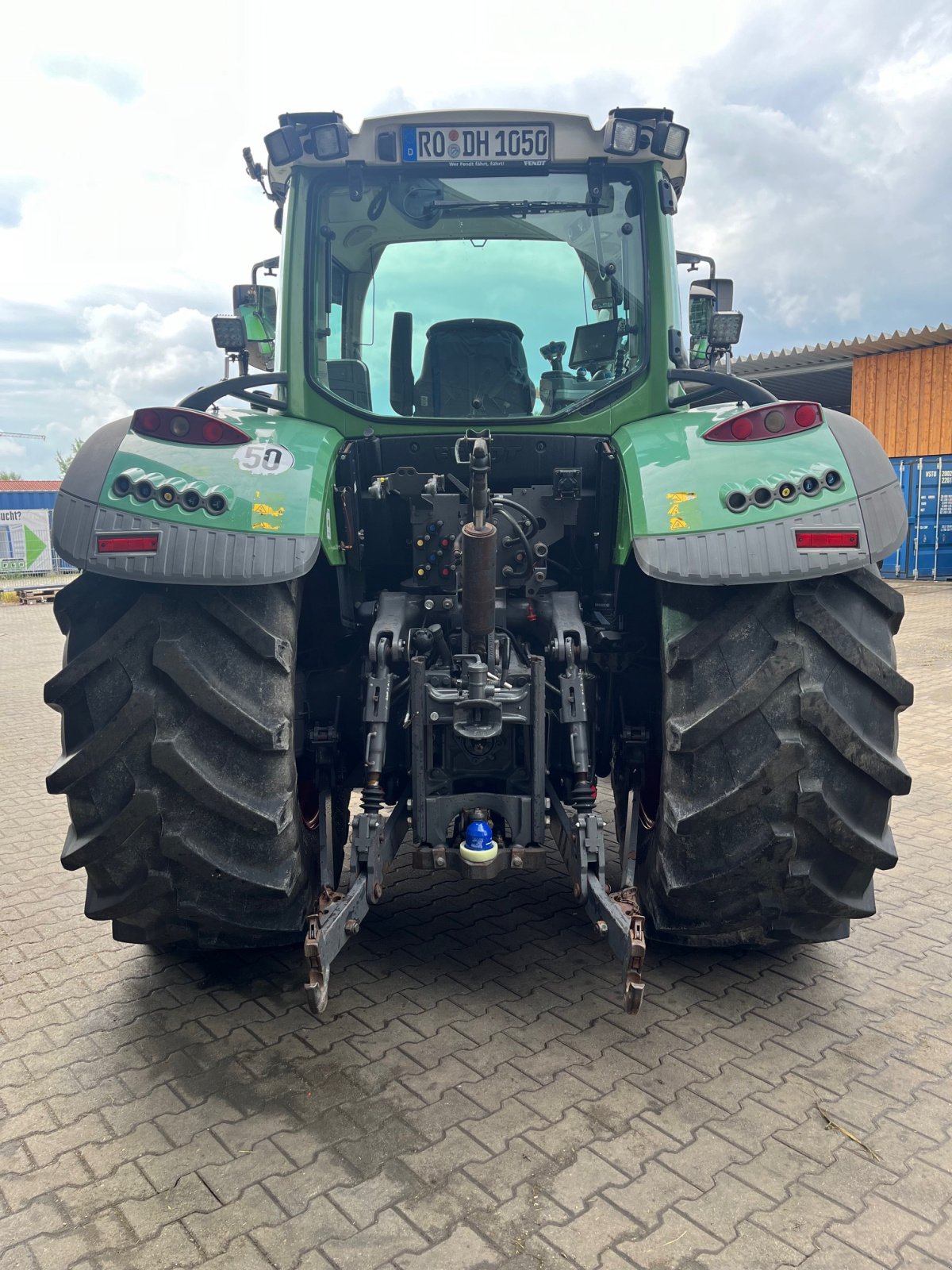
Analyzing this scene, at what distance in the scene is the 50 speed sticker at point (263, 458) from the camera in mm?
2859

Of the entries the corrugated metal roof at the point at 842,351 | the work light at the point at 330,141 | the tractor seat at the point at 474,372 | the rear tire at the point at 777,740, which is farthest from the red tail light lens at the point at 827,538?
the corrugated metal roof at the point at 842,351

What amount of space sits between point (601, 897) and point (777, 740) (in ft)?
2.24

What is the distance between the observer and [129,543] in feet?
8.66

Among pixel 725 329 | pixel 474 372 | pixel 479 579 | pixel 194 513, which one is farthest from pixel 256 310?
pixel 479 579

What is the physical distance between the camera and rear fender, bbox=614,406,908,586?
8.62 feet

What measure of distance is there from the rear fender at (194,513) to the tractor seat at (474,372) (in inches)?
34.4

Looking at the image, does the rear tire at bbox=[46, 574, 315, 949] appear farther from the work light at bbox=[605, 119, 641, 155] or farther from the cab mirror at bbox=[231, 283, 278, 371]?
the work light at bbox=[605, 119, 641, 155]

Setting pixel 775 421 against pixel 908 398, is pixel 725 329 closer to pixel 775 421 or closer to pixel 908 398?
pixel 775 421

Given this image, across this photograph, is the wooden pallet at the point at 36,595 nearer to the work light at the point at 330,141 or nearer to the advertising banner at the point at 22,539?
the advertising banner at the point at 22,539

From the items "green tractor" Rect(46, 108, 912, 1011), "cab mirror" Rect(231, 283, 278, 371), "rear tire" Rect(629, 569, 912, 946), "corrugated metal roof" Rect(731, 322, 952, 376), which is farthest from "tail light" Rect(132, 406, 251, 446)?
"corrugated metal roof" Rect(731, 322, 952, 376)

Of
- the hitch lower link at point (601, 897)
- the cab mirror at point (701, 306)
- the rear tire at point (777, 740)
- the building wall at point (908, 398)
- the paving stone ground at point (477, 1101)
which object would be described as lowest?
the paving stone ground at point (477, 1101)

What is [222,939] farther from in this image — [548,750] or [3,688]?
[3,688]

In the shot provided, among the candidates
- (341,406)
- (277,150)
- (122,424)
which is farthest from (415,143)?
(122,424)

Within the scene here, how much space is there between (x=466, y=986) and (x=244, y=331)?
2.75 meters
